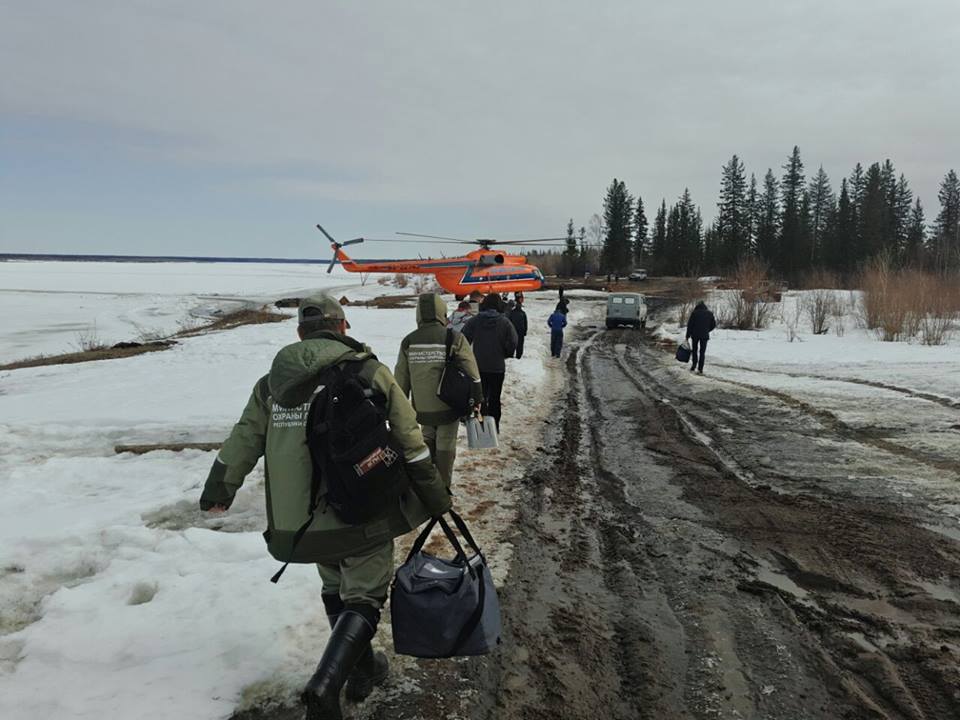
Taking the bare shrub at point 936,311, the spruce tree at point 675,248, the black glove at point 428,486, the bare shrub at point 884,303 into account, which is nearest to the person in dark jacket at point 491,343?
the black glove at point 428,486

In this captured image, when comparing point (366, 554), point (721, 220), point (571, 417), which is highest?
point (721, 220)

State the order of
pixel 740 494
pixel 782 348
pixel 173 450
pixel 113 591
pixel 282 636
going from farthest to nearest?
pixel 782 348, pixel 173 450, pixel 740 494, pixel 113 591, pixel 282 636

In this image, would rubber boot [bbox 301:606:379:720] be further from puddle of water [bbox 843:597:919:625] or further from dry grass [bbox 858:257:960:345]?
dry grass [bbox 858:257:960:345]

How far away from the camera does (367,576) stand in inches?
110

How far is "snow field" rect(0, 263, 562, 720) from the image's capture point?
3.09 metres

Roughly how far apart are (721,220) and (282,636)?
95.9m

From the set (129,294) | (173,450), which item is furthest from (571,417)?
(129,294)

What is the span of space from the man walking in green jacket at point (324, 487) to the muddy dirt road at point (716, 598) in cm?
60

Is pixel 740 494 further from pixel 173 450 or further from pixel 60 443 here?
pixel 60 443

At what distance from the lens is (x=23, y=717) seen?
2.83 metres

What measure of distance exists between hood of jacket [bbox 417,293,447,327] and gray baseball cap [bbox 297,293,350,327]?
2.45m

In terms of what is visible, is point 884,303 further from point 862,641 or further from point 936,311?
point 862,641

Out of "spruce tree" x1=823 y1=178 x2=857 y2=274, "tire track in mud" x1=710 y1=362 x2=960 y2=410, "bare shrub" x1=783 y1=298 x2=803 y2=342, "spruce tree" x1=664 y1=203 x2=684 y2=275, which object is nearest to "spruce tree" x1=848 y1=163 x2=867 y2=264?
"spruce tree" x1=823 y1=178 x2=857 y2=274

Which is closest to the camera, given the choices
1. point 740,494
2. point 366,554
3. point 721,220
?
point 366,554
